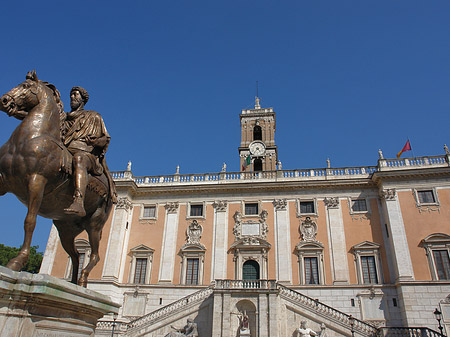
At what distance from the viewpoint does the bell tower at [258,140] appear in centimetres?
3775

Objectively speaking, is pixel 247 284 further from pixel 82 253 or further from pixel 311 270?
pixel 82 253

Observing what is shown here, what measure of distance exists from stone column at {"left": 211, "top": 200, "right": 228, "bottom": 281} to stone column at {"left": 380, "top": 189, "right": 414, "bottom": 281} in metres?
11.3

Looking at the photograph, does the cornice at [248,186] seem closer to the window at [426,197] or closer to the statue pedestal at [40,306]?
the window at [426,197]

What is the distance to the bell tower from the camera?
1486 inches

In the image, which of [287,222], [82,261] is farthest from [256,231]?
[82,261]

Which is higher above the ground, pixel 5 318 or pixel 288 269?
pixel 288 269

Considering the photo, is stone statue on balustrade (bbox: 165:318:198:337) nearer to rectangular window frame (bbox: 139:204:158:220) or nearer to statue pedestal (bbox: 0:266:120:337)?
rectangular window frame (bbox: 139:204:158:220)

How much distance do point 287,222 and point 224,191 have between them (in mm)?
5350

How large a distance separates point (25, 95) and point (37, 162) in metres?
1.00

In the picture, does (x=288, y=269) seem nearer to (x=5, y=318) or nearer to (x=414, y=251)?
(x=414, y=251)

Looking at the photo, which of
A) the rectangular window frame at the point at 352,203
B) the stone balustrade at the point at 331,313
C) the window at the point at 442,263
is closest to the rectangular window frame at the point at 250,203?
the rectangular window frame at the point at 352,203

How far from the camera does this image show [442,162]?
25125 mm

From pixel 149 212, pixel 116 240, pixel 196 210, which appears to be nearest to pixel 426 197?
pixel 196 210

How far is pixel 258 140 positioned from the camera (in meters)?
40.0
